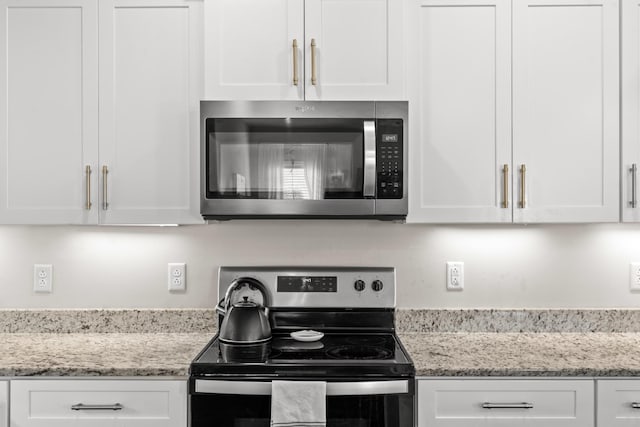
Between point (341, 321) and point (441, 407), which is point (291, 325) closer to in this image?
point (341, 321)

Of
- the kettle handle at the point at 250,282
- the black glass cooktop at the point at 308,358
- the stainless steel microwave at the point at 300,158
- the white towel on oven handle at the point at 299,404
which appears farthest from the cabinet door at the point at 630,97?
the kettle handle at the point at 250,282

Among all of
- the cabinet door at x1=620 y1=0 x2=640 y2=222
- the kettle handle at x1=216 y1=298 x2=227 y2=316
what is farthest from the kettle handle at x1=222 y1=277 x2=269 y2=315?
the cabinet door at x1=620 y1=0 x2=640 y2=222

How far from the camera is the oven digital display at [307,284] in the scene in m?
2.27

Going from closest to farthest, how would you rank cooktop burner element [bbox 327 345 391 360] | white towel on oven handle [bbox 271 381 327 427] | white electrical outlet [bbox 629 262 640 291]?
white towel on oven handle [bbox 271 381 327 427] → cooktop burner element [bbox 327 345 391 360] → white electrical outlet [bbox 629 262 640 291]

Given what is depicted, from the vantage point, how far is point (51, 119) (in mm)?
2051

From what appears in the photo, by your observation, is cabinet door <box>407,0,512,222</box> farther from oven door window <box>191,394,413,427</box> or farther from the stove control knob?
oven door window <box>191,394,413,427</box>

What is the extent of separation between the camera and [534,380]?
175 cm

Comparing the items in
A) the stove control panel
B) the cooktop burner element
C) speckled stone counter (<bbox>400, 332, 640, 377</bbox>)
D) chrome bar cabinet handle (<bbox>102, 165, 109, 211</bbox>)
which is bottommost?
speckled stone counter (<bbox>400, 332, 640, 377</bbox>)

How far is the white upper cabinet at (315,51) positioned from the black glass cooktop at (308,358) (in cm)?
90

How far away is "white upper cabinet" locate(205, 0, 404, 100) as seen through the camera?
6.57ft

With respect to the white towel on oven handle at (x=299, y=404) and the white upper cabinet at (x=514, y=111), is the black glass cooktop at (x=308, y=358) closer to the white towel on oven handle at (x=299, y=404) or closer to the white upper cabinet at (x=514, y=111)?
the white towel on oven handle at (x=299, y=404)

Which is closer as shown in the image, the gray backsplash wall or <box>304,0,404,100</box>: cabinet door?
<box>304,0,404,100</box>: cabinet door

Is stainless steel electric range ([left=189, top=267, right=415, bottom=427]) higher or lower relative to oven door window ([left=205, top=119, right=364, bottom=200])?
lower

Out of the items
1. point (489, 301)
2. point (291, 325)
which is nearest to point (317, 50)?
A: point (291, 325)
